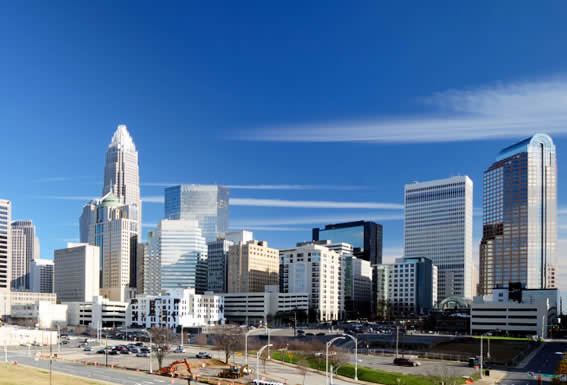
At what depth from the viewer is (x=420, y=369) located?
360ft

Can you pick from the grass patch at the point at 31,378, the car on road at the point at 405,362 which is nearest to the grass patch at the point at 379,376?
the car on road at the point at 405,362

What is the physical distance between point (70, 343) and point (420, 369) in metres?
105

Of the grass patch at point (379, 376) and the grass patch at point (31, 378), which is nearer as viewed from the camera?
the grass patch at point (31, 378)

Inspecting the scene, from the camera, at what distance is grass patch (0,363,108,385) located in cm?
→ 8700

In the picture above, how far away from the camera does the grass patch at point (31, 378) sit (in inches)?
3425

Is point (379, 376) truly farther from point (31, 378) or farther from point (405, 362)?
point (31, 378)

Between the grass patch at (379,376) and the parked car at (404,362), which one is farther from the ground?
the grass patch at (379,376)

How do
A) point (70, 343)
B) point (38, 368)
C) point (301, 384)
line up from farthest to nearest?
point (70, 343) → point (38, 368) → point (301, 384)

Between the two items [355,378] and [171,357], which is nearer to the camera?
[355,378]

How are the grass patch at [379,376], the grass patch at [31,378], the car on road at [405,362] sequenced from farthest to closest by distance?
the car on road at [405,362]
the grass patch at [379,376]
the grass patch at [31,378]

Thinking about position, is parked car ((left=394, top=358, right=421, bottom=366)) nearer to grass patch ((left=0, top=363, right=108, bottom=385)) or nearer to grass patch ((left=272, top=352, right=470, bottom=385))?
grass patch ((left=272, top=352, right=470, bottom=385))

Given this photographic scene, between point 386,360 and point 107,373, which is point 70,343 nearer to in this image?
point 107,373

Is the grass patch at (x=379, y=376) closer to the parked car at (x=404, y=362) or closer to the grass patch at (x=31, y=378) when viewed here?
the parked car at (x=404, y=362)

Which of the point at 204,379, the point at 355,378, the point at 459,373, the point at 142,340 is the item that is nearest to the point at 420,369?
the point at 459,373
